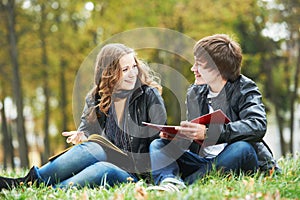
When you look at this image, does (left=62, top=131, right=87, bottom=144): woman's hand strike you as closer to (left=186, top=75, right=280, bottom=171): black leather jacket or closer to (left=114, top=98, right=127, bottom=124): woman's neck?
(left=114, top=98, right=127, bottom=124): woman's neck

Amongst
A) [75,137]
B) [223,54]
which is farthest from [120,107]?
[223,54]

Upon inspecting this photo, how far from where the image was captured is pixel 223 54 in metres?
3.79

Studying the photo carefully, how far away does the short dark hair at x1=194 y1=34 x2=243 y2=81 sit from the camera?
3789mm

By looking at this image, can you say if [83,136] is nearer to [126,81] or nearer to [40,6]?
[126,81]

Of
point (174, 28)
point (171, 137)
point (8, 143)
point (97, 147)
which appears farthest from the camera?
point (8, 143)

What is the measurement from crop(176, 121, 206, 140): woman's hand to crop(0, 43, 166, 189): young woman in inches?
23.0

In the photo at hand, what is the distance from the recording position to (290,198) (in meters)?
2.92

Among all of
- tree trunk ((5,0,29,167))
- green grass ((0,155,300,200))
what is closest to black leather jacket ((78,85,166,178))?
green grass ((0,155,300,200))

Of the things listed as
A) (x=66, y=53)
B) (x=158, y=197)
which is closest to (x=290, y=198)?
(x=158, y=197)

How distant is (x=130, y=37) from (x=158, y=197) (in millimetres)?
7800

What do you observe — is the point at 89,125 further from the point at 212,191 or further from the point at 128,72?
the point at 212,191

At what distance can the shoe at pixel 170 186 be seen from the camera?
3092mm

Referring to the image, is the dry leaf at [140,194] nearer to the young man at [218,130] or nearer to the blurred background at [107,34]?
the young man at [218,130]

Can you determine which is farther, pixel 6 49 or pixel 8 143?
pixel 8 143
